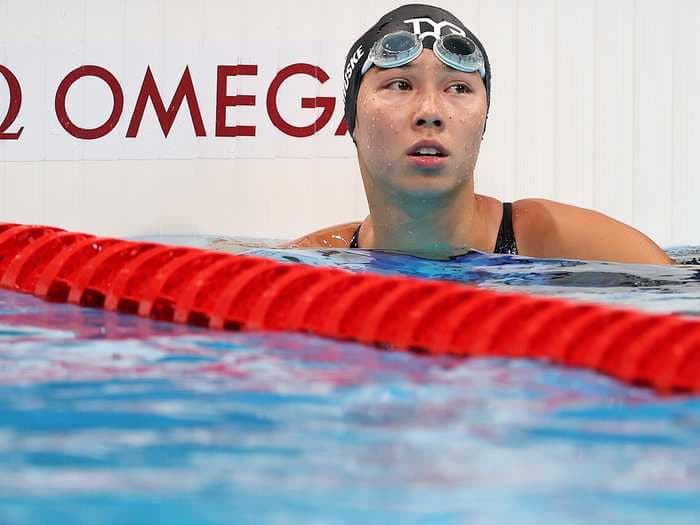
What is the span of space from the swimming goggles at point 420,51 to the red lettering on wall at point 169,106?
6.17 ft

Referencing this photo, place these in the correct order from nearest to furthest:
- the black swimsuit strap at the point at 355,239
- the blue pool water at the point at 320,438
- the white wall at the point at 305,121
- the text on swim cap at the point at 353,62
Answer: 1. the blue pool water at the point at 320,438
2. the text on swim cap at the point at 353,62
3. the black swimsuit strap at the point at 355,239
4. the white wall at the point at 305,121

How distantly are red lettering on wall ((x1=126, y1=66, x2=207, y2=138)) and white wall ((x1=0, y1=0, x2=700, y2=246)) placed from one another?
31mm

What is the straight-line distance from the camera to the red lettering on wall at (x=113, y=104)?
16.4 feet

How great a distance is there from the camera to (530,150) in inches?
193

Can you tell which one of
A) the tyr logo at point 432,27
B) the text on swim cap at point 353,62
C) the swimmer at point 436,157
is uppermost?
the tyr logo at point 432,27

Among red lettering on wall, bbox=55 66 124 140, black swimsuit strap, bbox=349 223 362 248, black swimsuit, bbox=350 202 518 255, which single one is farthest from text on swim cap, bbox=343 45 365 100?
red lettering on wall, bbox=55 66 124 140

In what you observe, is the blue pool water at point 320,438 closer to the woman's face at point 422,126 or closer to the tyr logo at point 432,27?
the woman's face at point 422,126

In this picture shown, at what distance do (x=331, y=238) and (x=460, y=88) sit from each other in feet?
2.46

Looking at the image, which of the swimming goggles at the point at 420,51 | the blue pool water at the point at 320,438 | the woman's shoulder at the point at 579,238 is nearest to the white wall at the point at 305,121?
the woman's shoulder at the point at 579,238

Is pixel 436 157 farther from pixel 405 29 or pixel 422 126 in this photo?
pixel 405 29

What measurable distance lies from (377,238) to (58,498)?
2.29 metres

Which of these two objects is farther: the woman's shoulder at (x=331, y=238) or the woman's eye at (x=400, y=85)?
the woman's shoulder at (x=331, y=238)

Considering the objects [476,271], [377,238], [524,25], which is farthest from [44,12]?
[476,271]

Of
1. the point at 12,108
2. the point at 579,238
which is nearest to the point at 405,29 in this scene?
the point at 579,238
